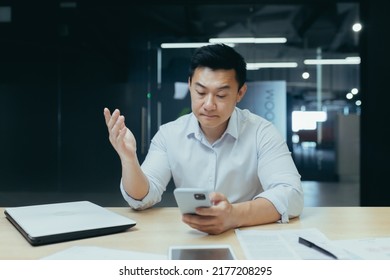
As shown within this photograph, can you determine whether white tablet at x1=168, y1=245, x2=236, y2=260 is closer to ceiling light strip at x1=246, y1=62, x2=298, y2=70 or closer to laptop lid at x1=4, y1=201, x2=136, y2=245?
laptop lid at x1=4, y1=201, x2=136, y2=245

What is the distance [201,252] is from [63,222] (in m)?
0.40

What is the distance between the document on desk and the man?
0.08 meters

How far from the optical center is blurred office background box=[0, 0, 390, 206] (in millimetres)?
4047

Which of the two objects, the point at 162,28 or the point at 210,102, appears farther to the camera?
the point at 162,28

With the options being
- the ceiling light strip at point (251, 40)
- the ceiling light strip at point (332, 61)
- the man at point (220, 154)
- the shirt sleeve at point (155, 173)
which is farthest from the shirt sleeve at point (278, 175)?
the ceiling light strip at point (332, 61)

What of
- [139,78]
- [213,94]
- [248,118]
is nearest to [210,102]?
[213,94]

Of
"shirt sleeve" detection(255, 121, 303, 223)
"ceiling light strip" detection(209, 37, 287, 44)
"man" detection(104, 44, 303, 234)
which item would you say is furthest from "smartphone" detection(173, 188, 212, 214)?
"ceiling light strip" detection(209, 37, 287, 44)

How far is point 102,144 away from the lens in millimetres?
4414

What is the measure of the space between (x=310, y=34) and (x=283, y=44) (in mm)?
323

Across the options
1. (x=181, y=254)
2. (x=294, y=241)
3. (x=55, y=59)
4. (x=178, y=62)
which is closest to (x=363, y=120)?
(x=178, y=62)

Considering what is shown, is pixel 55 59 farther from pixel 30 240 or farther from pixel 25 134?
pixel 30 240

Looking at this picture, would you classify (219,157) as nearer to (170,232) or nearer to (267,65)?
(170,232)

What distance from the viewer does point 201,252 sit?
848mm

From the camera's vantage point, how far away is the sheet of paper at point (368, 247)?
0.82 m
